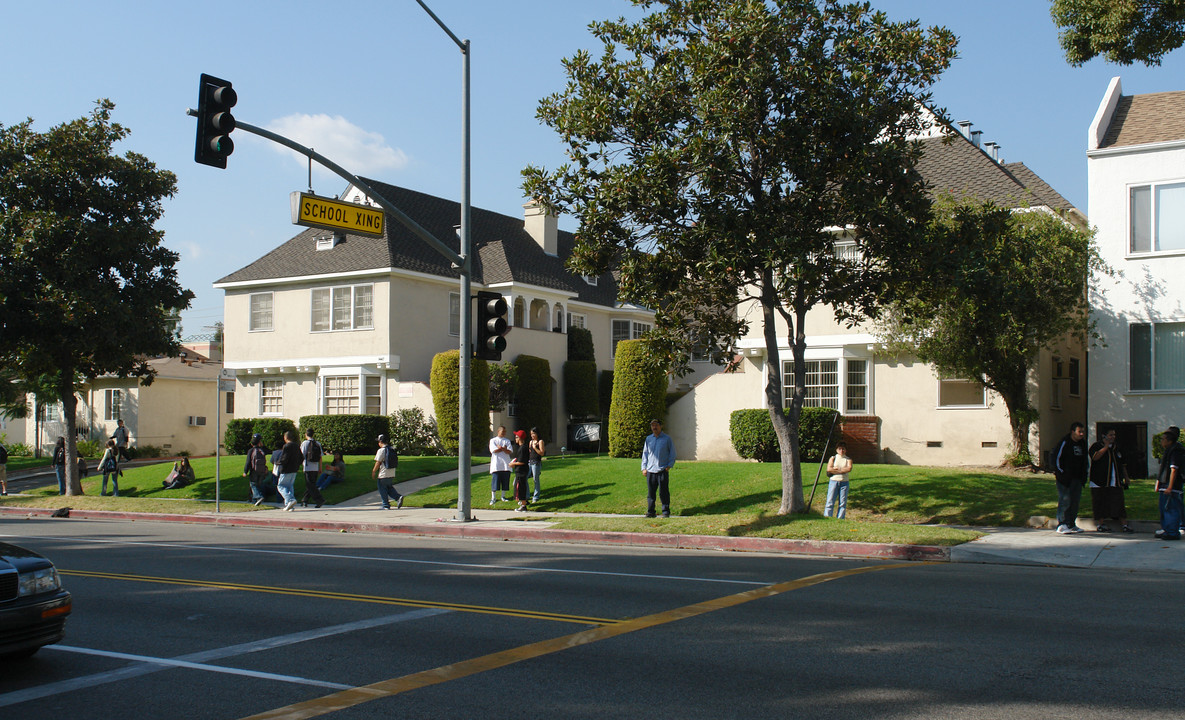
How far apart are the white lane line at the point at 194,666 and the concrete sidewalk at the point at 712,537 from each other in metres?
9.27

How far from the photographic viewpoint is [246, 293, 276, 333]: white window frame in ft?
118

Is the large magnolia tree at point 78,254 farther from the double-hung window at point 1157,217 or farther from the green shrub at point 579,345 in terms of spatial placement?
the double-hung window at point 1157,217

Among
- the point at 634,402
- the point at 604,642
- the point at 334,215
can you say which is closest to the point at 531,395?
the point at 634,402

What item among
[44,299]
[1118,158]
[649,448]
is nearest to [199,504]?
[44,299]

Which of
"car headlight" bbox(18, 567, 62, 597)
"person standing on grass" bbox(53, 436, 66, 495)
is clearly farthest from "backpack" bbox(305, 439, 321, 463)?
"car headlight" bbox(18, 567, 62, 597)

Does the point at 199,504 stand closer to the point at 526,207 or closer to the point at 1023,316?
the point at 1023,316

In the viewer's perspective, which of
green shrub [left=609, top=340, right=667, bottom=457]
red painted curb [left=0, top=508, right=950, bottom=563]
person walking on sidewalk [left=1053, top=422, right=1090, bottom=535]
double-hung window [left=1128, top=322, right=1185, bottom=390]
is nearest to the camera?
red painted curb [left=0, top=508, right=950, bottom=563]

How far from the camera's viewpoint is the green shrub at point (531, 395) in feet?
111

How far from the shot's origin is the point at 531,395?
1336 inches

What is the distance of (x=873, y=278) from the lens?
16000 mm

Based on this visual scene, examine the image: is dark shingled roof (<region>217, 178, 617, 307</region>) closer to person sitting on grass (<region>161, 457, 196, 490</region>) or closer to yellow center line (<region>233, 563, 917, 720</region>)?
person sitting on grass (<region>161, 457, 196, 490</region>)

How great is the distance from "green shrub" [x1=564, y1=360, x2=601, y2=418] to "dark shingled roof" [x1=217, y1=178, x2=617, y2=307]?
3.31 meters

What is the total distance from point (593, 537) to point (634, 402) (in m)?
11.9

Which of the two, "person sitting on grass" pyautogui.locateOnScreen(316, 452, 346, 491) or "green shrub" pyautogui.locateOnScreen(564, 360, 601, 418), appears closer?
"person sitting on grass" pyautogui.locateOnScreen(316, 452, 346, 491)
